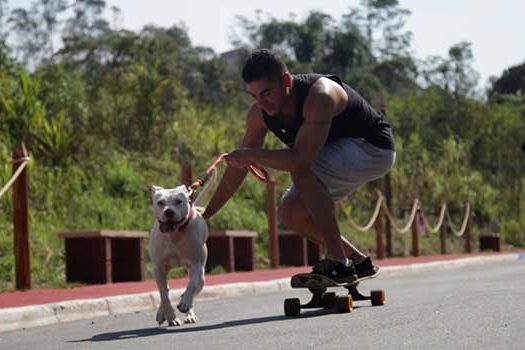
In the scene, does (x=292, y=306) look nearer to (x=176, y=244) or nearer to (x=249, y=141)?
(x=176, y=244)

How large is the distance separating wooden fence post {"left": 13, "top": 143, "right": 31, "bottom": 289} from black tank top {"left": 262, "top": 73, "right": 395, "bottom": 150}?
4.28 meters

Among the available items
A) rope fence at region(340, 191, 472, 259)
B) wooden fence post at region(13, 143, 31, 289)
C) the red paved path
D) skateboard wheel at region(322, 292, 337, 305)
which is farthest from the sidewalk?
rope fence at region(340, 191, 472, 259)

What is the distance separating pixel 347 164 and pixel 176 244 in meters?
1.13

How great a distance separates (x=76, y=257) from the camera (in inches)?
501

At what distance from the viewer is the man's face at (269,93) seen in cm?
687

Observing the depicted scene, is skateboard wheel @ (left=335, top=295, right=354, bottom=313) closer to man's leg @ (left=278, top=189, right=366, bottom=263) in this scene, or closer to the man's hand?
man's leg @ (left=278, top=189, right=366, bottom=263)

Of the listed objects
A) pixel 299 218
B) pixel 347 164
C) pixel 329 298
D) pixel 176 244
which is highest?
pixel 347 164

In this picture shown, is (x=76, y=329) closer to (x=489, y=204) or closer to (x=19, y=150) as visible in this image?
(x=19, y=150)

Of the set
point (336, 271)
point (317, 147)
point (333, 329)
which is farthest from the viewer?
point (336, 271)

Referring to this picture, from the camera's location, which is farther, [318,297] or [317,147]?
[318,297]

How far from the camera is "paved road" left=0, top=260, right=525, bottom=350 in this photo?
547cm

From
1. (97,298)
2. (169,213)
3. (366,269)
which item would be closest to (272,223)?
(97,298)

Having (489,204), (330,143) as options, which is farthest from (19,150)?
(489,204)

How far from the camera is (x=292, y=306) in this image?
723cm
